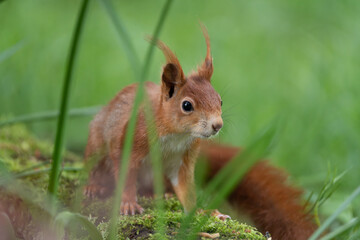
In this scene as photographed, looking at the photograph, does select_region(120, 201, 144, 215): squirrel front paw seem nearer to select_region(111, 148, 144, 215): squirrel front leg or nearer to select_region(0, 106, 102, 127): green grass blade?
select_region(111, 148, 144, 215): squirrel front leg

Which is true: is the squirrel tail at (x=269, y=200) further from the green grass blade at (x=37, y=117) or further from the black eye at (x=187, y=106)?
the green grass blade at (x=37, y=117)

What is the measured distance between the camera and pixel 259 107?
16.3 ft

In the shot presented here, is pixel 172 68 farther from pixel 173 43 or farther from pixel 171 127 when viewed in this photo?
pixel 173 43

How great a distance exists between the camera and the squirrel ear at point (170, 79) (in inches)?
90.0

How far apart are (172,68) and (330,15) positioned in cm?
485

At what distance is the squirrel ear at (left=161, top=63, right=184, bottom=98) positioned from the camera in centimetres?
229

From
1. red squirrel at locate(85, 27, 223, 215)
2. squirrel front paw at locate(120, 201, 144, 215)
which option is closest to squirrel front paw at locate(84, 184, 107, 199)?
red squirrel at locate(85, 27, 223, 215)

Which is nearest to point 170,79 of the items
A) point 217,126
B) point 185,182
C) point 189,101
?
point 189,101

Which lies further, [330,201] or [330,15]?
[330,15]

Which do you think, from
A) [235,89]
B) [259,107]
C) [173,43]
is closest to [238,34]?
[173,43]

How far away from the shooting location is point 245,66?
6.02 metres

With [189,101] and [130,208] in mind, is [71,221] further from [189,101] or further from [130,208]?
[189,101]

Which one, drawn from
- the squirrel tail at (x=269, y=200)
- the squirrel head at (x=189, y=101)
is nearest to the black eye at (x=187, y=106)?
the squirrel head at (x=189, y=101)

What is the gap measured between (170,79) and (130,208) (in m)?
0.59
